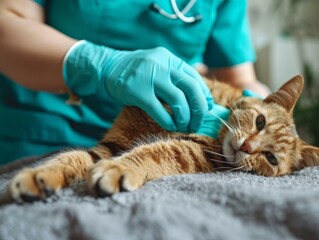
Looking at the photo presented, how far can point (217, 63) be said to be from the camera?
63.9 inches

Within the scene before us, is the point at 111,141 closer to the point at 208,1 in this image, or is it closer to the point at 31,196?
the point at 31,196

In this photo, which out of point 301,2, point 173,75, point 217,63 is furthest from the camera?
point 301,2

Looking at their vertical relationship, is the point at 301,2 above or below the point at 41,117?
above

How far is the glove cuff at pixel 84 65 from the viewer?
1038 mm

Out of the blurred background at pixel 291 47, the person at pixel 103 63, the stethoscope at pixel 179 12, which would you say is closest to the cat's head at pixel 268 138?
the person at pixel 103 63

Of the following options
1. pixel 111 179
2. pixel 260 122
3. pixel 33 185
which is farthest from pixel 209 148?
pixel 33 185

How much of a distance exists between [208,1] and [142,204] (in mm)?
954

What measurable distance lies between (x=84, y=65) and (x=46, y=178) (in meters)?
0.42

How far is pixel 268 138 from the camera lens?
1.09 metres

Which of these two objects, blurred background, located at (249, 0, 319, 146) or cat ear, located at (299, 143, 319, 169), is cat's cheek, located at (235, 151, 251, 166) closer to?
cat ear, located at (299, 143, 319, 169)

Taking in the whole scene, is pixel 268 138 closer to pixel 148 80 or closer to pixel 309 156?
pixel 309 156

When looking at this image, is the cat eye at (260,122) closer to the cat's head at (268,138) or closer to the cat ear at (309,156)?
the cat's head at (268,138)

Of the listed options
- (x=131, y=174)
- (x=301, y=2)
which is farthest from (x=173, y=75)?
(x=301, y=2)

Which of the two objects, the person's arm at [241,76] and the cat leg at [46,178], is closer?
the cat leg at [46,178]
